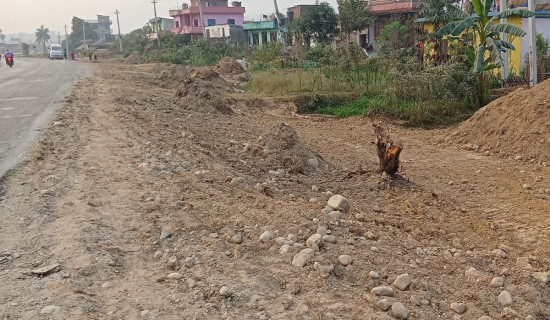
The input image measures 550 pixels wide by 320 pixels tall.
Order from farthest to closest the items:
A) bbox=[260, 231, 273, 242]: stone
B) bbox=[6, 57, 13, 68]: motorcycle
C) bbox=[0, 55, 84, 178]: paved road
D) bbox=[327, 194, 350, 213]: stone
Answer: bbox=[6, 57, 13, 68]: motorcycle, bbox=[0, 55, 84, 178]: paved road, bbox=[327, 194, 350, 213]: stone, bbox=[260, 231, 273, 242]: stone

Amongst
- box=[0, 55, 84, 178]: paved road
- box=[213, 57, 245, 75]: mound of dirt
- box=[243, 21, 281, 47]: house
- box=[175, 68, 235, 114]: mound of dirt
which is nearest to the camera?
box=[0, 55, 84, 178]: paved road

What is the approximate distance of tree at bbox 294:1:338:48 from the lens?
27.5 m

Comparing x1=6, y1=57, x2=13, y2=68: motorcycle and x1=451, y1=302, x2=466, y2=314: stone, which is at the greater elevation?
x1=6, y1=57, x2=13, y2=68: motorcycle

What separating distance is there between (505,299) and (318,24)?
25.7 metres

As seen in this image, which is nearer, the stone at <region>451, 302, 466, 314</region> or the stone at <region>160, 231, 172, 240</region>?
the stone at <region>451, 302, 466, 314</region>

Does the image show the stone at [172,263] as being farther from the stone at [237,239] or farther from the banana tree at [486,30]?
the banana tree at [486,30]

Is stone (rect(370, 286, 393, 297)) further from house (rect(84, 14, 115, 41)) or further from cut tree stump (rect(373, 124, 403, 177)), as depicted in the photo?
house (rect(84, 14, 115, 41))

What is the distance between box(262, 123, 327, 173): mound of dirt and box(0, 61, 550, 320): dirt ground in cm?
2

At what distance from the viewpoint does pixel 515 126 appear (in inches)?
342

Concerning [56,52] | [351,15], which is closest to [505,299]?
[351,15]

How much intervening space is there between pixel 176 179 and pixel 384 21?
89.0 feet

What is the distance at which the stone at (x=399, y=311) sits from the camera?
10.1 feet

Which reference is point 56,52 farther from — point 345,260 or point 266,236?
point 345,260

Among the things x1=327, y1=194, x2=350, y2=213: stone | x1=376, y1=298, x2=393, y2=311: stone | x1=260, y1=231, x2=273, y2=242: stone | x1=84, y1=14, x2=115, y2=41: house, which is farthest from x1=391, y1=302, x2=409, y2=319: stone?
x1=84, y1=14, x2=115, y2=41: house
